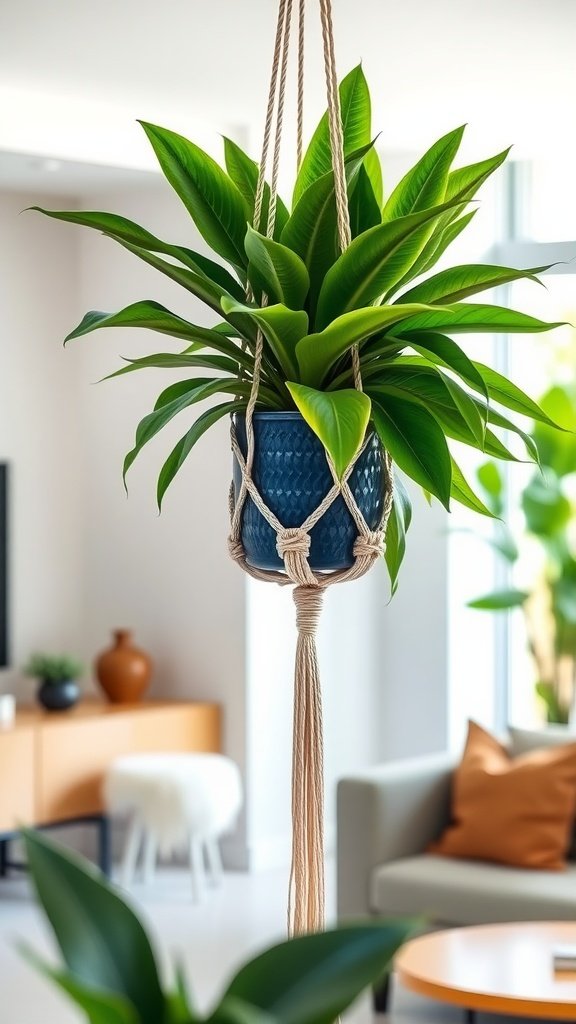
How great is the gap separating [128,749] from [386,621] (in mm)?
1351

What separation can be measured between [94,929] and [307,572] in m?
0.75

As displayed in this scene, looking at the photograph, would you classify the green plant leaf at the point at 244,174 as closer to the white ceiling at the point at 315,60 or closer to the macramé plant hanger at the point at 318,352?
the macramé plant hanger at the point at 318,352

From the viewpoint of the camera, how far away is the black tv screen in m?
6.17

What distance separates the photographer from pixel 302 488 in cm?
146

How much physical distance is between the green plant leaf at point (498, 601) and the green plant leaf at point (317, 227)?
4887mm

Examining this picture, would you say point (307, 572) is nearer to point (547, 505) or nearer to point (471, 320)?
point (471, 320)

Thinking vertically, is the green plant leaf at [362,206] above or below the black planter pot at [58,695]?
above

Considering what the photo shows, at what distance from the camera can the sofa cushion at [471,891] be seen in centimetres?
422

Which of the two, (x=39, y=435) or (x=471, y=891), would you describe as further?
(x=39, y=435)

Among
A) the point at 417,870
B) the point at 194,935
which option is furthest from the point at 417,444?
the point at 194,935

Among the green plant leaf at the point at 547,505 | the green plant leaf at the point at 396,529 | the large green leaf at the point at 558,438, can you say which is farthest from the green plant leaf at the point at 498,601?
the green plant leaf at the point at 396,529

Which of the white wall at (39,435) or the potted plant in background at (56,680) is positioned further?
the white wall at (39,435)

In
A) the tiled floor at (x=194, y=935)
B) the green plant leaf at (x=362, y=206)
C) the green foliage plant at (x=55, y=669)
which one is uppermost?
the green plant leaf at (x=362, y=206)

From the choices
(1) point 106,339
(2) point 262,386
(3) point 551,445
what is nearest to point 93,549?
(1) point 106,339
